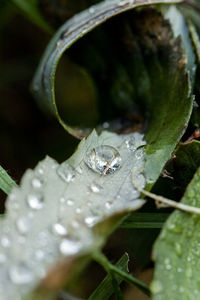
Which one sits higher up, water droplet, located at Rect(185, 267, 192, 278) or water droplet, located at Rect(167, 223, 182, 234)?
water droplet, located at Rect(167, 223, 182, 234)

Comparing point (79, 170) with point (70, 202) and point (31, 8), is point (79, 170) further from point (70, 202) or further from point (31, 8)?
point (31, 8)

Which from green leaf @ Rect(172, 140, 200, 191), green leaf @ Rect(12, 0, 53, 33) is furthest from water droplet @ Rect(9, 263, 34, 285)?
green leaf @ Rect(12, 0, 53, 33)

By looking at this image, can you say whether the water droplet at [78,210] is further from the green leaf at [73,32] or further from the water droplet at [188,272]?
the green leaf at [73,32]

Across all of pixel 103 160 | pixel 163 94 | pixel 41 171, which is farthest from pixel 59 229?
pixel 163 94

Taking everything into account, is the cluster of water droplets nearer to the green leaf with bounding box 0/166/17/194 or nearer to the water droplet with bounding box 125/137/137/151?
the water droplet with bounding box 125/137/137/151

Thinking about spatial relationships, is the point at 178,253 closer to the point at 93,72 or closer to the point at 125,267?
the point at 125,267
